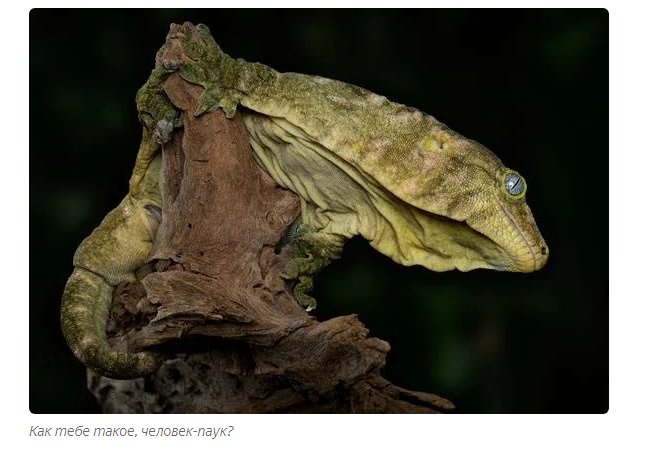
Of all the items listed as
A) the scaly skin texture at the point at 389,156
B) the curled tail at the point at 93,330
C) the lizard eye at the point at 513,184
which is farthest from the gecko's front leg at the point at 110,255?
the lizard eye at the point at 513,184

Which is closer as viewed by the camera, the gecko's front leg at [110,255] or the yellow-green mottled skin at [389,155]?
the yellow-green mottled skin at [389,155]

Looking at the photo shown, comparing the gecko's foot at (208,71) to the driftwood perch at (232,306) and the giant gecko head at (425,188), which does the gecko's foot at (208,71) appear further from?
the giant gecko head at (425,188)

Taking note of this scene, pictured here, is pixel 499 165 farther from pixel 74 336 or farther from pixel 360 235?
pixel 74 336

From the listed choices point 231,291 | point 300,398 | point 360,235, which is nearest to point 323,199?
point 360,235

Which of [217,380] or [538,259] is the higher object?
[538,259]

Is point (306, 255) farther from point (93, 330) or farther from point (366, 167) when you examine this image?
point (93, 330)

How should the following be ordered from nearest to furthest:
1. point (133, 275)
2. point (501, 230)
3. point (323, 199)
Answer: point (501, 230)
point (323, 199)
point (133, 275)

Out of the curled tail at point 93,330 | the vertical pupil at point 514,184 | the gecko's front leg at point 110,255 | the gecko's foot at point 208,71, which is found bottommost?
the curled tail at point 93,330
